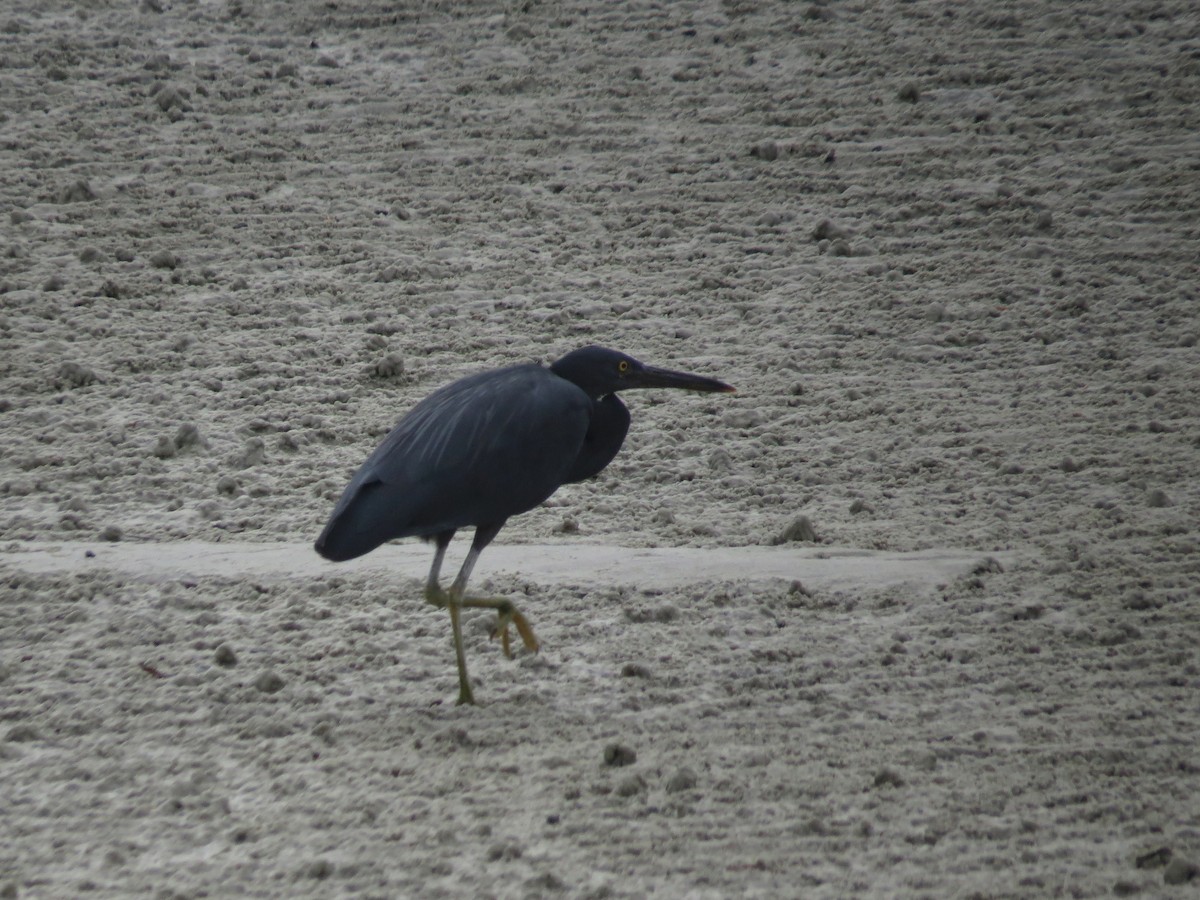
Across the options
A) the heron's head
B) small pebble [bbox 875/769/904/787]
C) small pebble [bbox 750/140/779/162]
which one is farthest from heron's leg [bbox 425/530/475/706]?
small pebble [bbox 750/140/779/162]

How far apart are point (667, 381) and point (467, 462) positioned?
0.91 m

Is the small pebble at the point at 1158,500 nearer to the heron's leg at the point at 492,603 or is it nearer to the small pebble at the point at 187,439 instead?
the heron's leg at the point at 492,603

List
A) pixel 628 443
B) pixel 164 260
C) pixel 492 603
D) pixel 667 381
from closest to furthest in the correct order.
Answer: pixel 492 603, pixel 667 381, pixel 628 443, pixel 164 260

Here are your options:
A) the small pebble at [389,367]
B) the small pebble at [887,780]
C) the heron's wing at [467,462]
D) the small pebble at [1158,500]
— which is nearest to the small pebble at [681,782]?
the small pebble at [887,780]

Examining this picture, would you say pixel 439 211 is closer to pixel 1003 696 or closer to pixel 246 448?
pixel 246 448

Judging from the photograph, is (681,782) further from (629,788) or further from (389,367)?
(389,367)

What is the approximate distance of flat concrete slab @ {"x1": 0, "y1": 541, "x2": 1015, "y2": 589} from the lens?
468cm

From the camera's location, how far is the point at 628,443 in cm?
575

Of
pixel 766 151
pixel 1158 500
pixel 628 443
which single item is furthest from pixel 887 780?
pixel 766 151

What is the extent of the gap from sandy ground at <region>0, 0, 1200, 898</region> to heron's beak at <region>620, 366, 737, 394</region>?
515 mm

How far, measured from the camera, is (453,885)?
3195 millimetres

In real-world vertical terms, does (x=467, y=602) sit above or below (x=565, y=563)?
above

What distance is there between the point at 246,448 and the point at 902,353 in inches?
102

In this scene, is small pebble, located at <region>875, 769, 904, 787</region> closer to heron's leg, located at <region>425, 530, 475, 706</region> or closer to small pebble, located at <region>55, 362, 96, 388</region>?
heron's leg, located at <region>425, 530, 475, 706</region>
